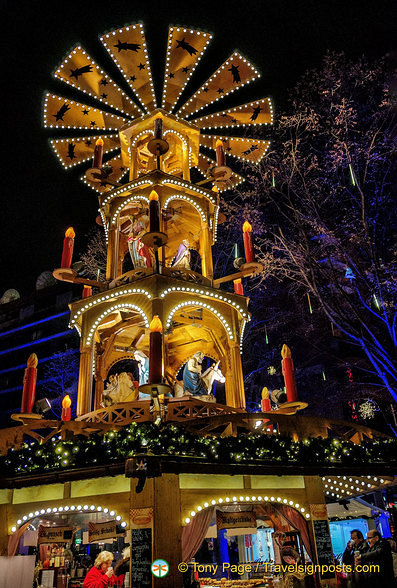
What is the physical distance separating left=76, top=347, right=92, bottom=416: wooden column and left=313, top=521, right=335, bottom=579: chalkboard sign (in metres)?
5.36

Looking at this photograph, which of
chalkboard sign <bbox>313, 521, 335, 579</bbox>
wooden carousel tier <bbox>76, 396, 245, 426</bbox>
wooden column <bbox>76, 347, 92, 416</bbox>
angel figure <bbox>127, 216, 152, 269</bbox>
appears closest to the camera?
Result: chalkboard sign <bbox>313, 521, 335, 579</bbox>

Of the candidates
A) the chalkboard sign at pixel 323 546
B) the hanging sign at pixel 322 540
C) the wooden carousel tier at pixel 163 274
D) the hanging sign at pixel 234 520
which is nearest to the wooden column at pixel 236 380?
the wooden carousel tier at pixel 163 274

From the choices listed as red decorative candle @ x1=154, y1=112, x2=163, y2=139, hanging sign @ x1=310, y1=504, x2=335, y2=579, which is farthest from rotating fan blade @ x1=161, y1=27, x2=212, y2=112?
hanging sign @ x1=310, y1=504, x2=335, y2=579

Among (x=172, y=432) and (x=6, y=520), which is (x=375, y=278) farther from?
(x=6, y=520)

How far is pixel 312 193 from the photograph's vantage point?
15617 millimetres

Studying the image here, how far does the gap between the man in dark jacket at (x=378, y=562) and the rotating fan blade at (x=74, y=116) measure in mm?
13481

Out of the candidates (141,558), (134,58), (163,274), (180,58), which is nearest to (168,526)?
(141,558)

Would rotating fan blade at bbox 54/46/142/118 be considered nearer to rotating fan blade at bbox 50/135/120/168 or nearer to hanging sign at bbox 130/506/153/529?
rotating fan blade at bbox 50/135/120/168

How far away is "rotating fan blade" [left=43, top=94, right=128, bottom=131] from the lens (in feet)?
46.9

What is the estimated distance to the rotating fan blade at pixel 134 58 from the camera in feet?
43.7

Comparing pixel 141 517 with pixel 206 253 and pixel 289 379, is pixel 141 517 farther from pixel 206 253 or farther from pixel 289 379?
pixel 206 253

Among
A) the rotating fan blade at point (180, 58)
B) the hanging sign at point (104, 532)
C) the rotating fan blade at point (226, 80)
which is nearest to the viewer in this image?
the hanging sign at point (104, 532)

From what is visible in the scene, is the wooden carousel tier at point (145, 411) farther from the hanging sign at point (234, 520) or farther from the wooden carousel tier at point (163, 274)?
the wooden carousel tier at point (163, 274)

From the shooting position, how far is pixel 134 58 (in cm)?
1382
